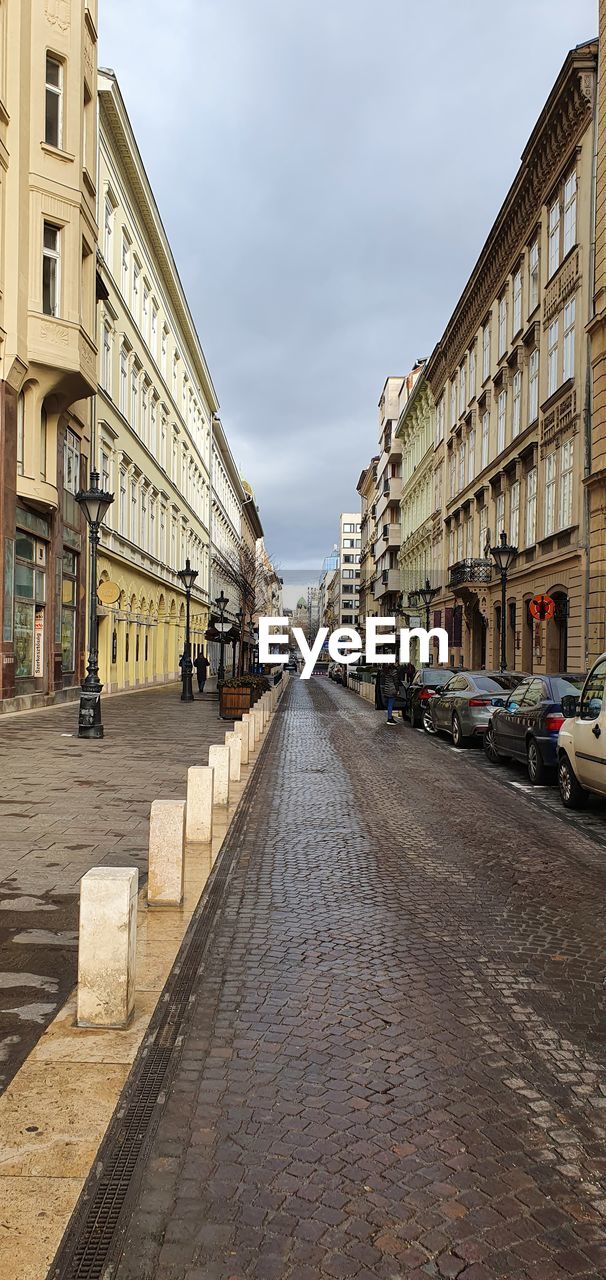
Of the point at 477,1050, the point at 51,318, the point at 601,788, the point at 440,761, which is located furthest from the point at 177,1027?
the point at 51,318

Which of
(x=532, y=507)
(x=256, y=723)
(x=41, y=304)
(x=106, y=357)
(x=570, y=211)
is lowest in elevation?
(x=256, y=723)

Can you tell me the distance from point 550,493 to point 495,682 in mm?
11659

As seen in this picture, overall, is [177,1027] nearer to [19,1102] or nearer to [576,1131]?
[19,1102]

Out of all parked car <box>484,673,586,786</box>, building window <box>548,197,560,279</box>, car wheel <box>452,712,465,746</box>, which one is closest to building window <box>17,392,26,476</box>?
car wheel <box>452,712,465,746</box>

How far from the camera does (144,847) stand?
7.89 m

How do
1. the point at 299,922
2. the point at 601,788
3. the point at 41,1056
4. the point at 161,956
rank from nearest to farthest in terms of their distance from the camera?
the point at 41,1056 → the point at 161,956 → the point at 299,922 → the point at 601,788

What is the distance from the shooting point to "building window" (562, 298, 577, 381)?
2611cm

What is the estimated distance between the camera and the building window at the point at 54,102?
22.5 metres

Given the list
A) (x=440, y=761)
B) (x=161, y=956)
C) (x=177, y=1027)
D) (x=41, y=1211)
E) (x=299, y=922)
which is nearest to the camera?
(x=41, y=1211)

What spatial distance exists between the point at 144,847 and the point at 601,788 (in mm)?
4726

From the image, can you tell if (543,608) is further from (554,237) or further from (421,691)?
(554,237)

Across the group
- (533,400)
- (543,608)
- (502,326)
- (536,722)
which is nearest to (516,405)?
(533,400)

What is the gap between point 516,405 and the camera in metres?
33.2

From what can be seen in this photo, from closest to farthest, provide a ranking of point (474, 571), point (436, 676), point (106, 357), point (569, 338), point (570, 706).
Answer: point (570, 706) < point (436, 676) < point (569, 338) < point (106, 357) < point (474, 571)
